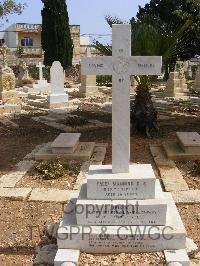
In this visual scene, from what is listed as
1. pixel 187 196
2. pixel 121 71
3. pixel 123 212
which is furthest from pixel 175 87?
pixel 123 212

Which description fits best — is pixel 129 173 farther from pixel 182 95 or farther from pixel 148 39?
pixel 182 95

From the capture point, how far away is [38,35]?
52969 mm

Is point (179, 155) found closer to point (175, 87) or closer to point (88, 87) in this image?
point (175, 87)

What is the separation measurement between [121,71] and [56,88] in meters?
12.0

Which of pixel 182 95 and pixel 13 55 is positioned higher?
pixel 13 55

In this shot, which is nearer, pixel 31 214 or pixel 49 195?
pixel 31 214

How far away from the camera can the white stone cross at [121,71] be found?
415cm

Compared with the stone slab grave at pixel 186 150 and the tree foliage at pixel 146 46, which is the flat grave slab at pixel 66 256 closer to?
the stone slab grave at pixel 186 150

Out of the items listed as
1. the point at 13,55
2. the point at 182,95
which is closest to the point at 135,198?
the point at 182,95

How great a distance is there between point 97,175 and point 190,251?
1.24 meters

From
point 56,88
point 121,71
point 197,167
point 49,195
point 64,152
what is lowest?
point 49,195

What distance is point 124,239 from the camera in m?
3.93

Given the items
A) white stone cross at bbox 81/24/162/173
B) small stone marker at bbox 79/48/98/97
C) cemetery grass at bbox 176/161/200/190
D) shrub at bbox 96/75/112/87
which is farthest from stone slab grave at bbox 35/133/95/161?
shrub at bbox 96/75/112/87

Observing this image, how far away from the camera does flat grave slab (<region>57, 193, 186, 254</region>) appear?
3.91m
